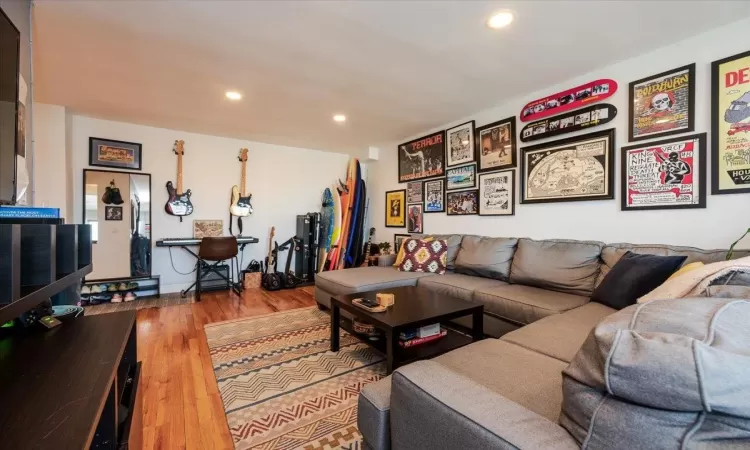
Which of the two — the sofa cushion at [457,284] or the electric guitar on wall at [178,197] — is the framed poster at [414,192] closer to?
the sofa cushion at [457,284]

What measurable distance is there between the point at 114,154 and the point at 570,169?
16.5 feet

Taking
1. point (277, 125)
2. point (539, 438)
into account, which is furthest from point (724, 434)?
point (277, 125)

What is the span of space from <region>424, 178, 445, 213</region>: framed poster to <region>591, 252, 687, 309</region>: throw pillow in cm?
208

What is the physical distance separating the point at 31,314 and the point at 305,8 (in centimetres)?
193

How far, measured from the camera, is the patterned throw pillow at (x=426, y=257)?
318 cm

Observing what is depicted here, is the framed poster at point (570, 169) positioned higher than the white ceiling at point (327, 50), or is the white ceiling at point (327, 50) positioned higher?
the white ceiling at point (327, 50)

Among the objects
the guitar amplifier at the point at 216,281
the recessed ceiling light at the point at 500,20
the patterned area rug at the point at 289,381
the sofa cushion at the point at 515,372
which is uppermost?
the recessed ceiling light at the point at 500,20

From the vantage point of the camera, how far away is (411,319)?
5.92 ft

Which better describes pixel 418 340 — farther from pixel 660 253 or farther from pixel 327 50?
pixel 327 50

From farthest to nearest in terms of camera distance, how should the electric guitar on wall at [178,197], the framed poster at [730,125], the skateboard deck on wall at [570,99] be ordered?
1. the electric guitar on wall at [178,197]
2. the skateboard deck on wall at [570,99]
3. the framed poster at [730,125]

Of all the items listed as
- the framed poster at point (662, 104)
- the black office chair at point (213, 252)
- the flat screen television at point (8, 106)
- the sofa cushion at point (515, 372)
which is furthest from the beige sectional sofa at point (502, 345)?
the flat screen television at point (8, 106)

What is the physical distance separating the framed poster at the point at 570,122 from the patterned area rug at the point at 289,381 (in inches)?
96.7

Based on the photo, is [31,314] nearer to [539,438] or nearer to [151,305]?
[539,438]

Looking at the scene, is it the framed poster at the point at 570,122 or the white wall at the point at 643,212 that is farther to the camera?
the framed poster at the point at 570,122
